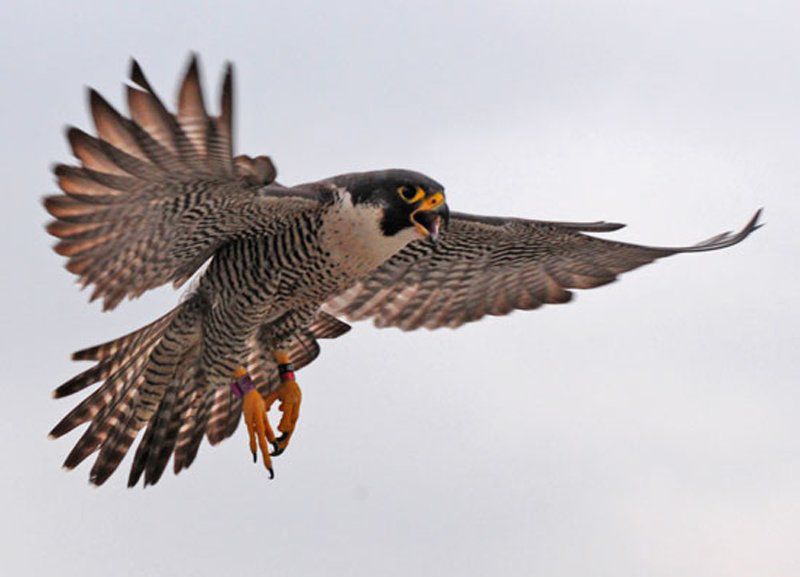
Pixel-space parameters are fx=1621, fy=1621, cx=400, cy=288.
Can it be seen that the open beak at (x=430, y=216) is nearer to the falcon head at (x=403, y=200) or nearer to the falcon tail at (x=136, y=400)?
the falcon head at (x=403, y=200)

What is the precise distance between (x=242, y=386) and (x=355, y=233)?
5.56ft

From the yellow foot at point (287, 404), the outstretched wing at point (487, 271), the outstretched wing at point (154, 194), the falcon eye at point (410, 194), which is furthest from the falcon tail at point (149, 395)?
the falcon eye at point (410, 194)

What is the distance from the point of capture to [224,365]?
11.6 metres

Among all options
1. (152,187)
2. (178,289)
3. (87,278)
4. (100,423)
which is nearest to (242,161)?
(152,187)

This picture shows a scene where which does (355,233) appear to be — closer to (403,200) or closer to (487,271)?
(403,200)

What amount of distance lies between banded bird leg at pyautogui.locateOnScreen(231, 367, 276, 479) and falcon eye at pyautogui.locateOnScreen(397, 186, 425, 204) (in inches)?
78.5

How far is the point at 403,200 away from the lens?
1067 cm

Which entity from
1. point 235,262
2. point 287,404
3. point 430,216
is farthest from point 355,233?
point 287,404

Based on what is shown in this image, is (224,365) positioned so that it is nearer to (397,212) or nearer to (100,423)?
(100,423)

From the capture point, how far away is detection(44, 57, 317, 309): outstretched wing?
29.8 feet

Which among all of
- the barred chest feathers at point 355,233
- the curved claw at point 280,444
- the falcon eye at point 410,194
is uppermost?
the falcon eye at point 410,194

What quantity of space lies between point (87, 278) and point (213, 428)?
243cm

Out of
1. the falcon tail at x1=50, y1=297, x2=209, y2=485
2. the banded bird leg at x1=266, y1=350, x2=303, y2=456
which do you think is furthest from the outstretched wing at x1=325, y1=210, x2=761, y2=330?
the falcon tail at x1=50, y1=297, x2=209, y2=485

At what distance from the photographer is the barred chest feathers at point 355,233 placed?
10727 millimetres
